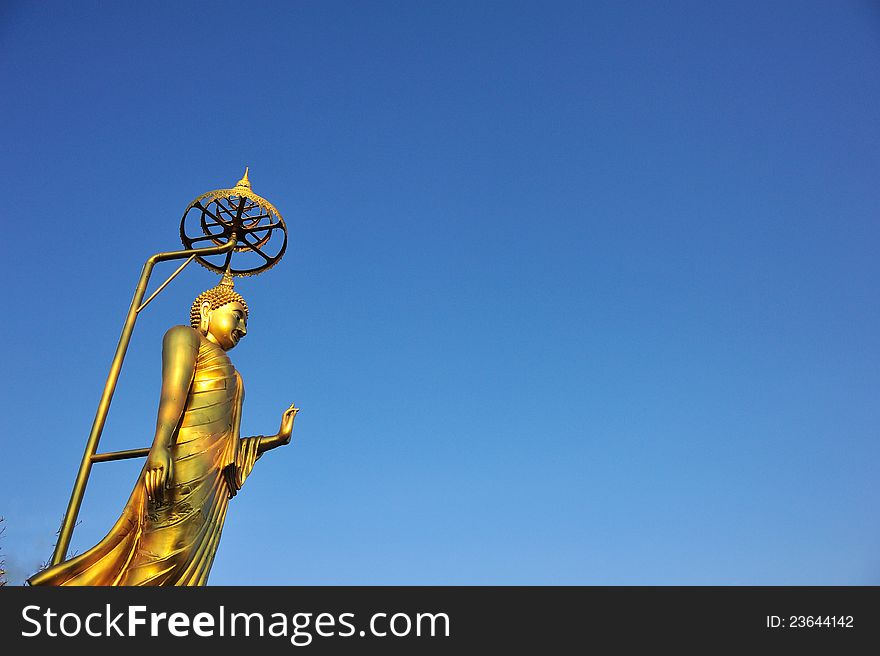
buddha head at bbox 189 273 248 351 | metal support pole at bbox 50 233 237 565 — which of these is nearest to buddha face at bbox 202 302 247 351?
buddha head at bbox 189 273 248 351

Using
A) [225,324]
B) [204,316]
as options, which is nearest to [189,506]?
[225,324]

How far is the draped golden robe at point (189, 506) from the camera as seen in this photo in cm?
648

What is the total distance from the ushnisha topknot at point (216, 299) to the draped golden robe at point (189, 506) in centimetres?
56

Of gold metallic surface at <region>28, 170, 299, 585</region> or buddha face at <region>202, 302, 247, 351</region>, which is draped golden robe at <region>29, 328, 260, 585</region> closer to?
gold metallic surface at <region>28, 170, 299, 585</region>

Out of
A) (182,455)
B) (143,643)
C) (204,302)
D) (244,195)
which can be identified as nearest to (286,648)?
(143,643)

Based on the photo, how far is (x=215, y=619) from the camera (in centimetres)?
473

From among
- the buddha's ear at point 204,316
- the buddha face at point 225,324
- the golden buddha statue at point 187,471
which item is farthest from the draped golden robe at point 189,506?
the buddha's ear at point 204,316

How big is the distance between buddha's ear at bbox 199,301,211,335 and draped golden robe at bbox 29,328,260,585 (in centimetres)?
35

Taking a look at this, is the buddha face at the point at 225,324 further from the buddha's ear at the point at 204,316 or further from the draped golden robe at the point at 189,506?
the draped golden robe at the point at 189,506

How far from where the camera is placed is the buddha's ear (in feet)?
27.2

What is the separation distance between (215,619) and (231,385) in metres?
3.50

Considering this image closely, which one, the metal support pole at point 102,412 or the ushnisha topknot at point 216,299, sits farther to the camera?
the ushnisha topknot at point 216,299

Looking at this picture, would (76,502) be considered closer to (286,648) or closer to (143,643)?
(143,643)

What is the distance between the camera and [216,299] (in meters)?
8.45
